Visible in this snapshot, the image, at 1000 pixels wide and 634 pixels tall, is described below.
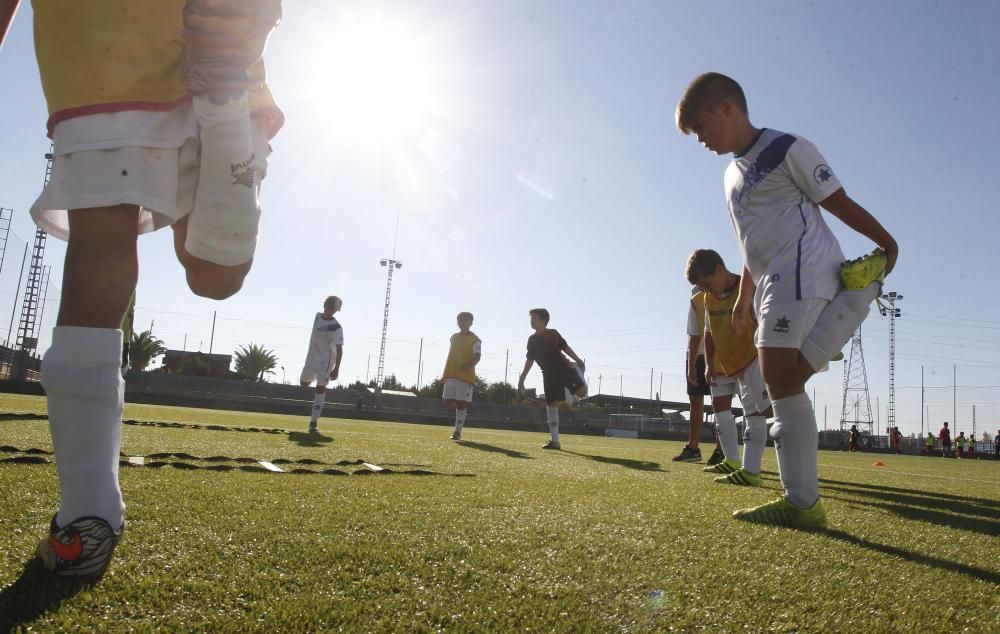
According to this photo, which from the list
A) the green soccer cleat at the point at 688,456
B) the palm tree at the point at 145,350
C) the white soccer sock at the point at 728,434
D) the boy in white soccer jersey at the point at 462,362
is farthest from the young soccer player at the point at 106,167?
the palm tree at the point at 145,350

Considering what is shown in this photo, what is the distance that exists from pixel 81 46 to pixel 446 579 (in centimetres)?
172

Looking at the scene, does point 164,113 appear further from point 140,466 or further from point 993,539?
point 993,539

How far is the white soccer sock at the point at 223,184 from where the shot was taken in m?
1.88

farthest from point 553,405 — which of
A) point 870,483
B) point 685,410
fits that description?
point 685,410

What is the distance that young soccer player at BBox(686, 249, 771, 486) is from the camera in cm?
511

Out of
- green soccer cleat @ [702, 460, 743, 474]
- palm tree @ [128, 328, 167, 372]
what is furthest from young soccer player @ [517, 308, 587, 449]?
palm tree @ [128, 328, 167, 372]

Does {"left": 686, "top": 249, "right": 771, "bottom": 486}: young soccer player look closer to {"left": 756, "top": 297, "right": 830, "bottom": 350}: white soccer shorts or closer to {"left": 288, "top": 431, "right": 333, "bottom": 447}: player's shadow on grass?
{"left": 756, "top": 297, "right": 830, "bottom": 350}: white soccer shorts

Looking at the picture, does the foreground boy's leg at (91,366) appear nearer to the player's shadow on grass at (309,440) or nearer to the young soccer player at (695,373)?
the player's shadow on grass at (309,440)

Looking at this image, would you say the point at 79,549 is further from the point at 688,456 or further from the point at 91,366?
the point at 688,456

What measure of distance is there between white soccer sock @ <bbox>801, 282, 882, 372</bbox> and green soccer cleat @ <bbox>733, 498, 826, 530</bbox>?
26.2 inches

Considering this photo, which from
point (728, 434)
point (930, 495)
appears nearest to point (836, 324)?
point (930, 495)

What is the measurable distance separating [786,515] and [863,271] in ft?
3.98

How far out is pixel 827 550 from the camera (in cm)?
223

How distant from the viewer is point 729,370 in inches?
221
